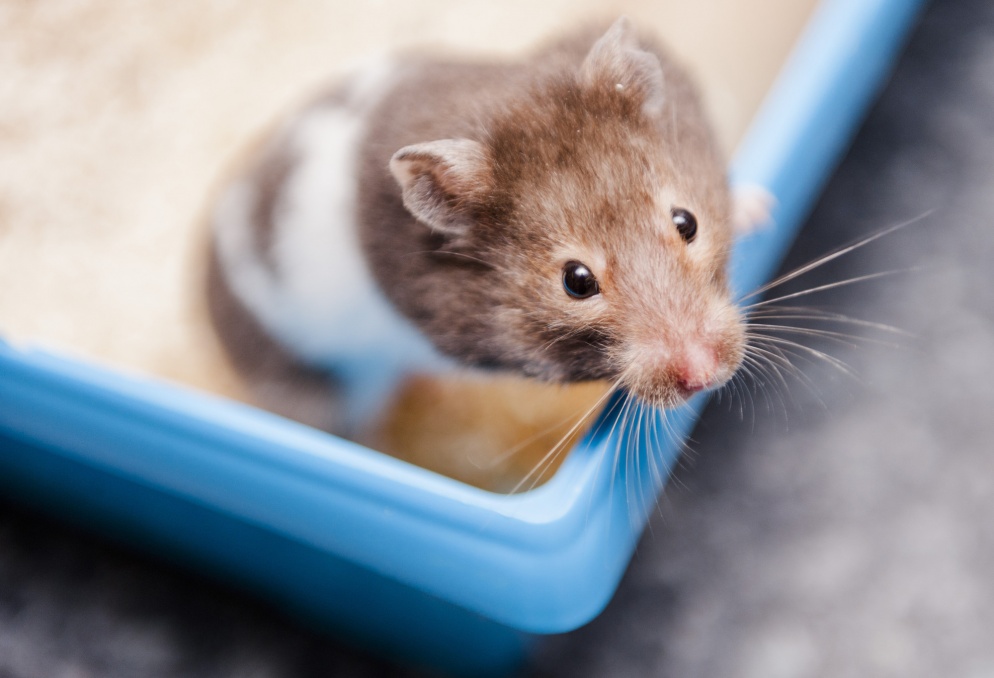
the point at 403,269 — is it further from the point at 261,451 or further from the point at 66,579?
the point at 66,579

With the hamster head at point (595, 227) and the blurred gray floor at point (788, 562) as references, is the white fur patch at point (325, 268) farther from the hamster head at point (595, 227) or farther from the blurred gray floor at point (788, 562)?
the blurred gray floor at point (788, 562)

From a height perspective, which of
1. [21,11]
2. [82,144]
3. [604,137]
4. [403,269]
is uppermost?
[604,137]

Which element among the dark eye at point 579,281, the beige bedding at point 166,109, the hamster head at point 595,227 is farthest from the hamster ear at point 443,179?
the beige bedding at point 166,109

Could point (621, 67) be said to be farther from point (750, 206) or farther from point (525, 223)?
point (750, 206)

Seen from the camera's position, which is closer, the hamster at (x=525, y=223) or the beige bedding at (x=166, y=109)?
the hamster at (x=525, y=223)

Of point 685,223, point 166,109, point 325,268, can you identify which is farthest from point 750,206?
point 166,109

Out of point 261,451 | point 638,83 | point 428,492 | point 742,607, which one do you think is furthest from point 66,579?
point 638,83
